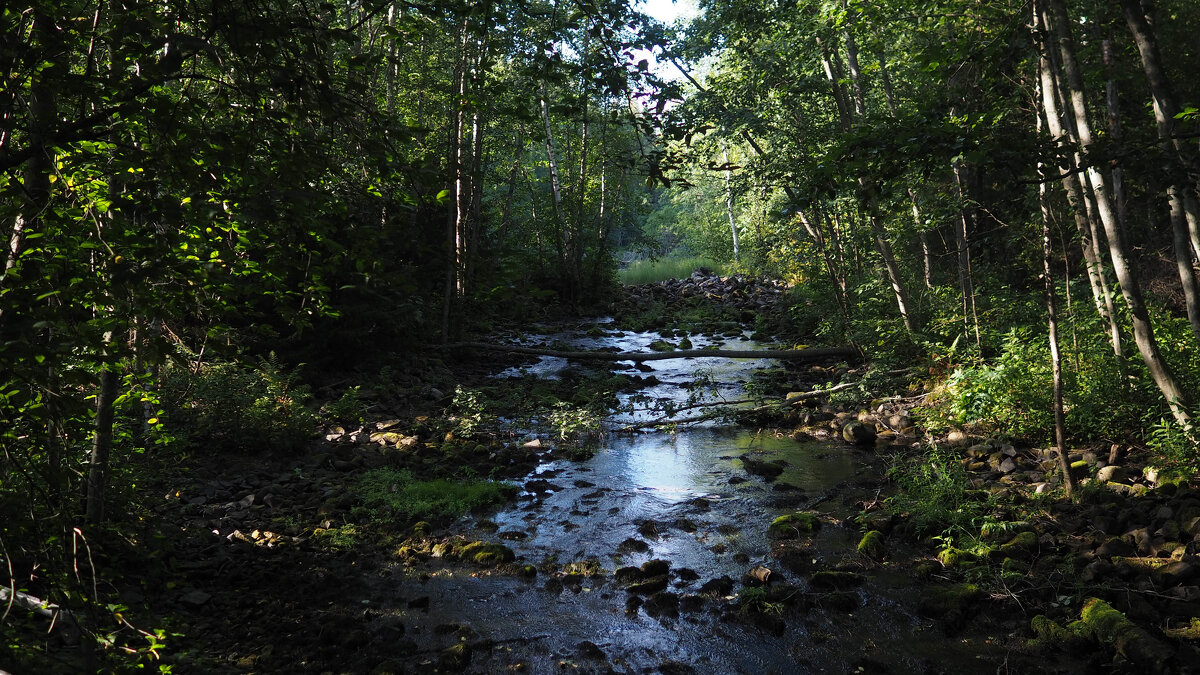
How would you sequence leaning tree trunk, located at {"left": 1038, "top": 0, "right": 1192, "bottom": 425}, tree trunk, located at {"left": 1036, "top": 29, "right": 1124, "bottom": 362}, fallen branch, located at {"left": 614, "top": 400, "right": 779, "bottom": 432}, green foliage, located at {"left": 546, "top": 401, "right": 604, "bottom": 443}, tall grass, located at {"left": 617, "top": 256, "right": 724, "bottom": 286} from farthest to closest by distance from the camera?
tall grass, located at {"left": 617, "top": 256, "right": 724, "bottom": 286}, fallen branch, located at {"left": 614, "top": 400, "right": 779, "bottom": 432}, green foliage, located at {"left": 546, "top": 401, "right": 604, "bottom": 443}, tree trunk, located at {"left": 1036, "top": 29, "right": 1124, "bottom": 362}, leaning tree trunk, located at {"left": 1038, "top": 0, "right": 1192, "bottom": 425}

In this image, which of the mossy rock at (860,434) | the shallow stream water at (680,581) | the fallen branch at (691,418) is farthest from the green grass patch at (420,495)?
the mossy rock at (860,434)

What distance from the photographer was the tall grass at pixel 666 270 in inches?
1364

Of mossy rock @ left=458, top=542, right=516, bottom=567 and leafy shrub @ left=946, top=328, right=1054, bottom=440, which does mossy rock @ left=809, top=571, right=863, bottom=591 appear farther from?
leafy shrub @ left=946, top=328, right=1054, bottom=440

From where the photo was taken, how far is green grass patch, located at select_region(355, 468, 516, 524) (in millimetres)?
7105

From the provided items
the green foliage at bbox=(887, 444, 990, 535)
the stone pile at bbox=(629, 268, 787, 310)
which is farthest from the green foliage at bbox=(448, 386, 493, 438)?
the stone pile at bbox=(629, 268, 787, 310)

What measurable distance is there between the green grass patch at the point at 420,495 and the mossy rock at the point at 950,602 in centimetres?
419

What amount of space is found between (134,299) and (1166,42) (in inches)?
640

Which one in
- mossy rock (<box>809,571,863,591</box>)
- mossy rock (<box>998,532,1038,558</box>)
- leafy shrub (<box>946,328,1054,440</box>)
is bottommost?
mossy rock (<box>809,571,863,591</box>)

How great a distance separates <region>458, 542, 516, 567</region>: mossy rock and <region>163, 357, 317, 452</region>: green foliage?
10.7 ft

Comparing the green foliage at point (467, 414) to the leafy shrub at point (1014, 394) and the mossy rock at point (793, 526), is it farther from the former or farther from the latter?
the leafy shrub at point (1014, 394)

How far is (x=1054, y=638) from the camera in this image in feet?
14.8

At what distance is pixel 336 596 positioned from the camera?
5391mm

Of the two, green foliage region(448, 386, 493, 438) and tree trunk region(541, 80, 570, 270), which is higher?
tree trunk region(541, 80, 570, 270)

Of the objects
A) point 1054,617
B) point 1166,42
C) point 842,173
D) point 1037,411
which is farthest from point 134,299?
point 1166,42
